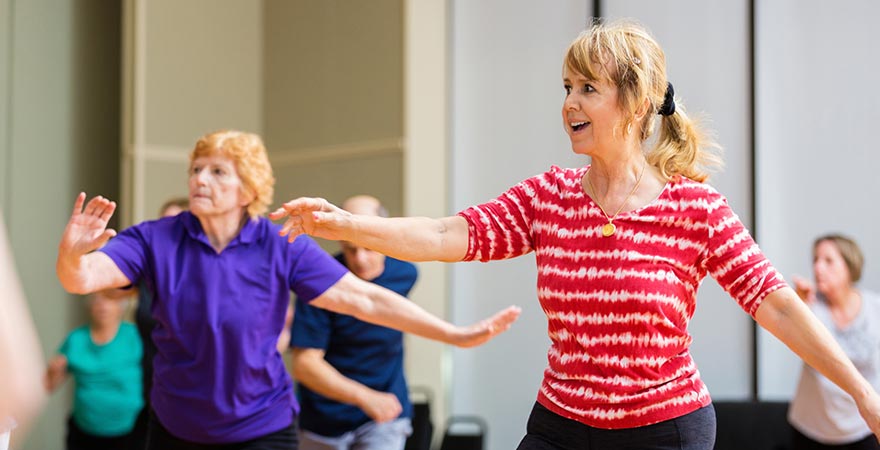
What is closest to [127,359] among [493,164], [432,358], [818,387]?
[432,358]

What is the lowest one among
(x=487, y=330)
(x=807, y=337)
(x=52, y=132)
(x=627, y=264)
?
(x=487, y=330)

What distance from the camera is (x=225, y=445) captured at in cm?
286

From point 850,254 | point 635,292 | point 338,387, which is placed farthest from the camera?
point 850,254

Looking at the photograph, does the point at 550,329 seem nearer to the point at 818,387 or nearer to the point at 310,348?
the point at 310,348

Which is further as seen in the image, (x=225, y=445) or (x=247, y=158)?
(x=247, y=158)

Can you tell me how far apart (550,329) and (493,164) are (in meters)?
3.79

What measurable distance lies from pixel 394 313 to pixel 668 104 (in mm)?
1105

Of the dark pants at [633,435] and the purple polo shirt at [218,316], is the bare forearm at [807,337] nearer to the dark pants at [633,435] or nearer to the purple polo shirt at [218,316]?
the dark pants at [633,435]

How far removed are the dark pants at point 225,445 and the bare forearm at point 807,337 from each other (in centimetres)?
142

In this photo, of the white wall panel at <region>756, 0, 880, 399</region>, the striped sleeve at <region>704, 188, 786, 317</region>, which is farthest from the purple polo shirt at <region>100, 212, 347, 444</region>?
the white wall panel at <region>756, 0, 880, 399</region>

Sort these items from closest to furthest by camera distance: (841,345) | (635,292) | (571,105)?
1. (635,292)
2. (571,105)
3. (841,345)

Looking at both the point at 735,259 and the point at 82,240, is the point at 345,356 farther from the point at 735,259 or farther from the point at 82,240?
the point at 735,259

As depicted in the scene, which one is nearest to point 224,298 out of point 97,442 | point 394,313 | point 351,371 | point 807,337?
point 394,313

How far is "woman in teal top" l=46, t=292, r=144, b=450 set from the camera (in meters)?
5.16
